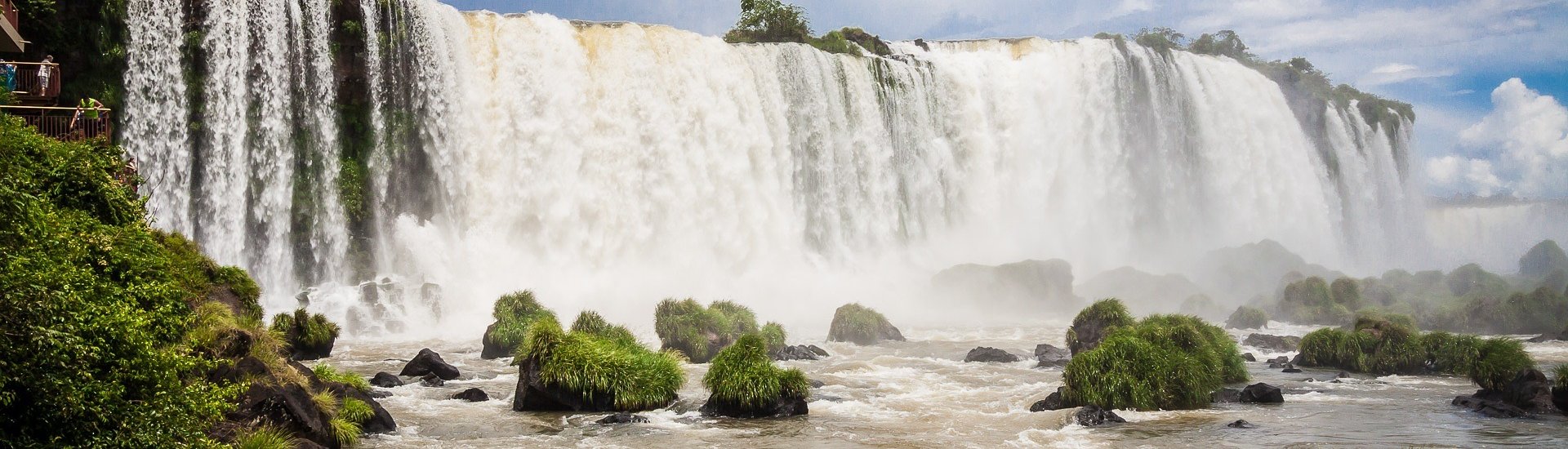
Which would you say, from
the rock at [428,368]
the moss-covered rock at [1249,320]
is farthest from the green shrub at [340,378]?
the moss-covered rock at [1249,320]

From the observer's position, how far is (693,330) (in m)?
23.3

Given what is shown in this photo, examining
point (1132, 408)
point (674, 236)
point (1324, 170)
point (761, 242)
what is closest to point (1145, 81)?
point (1324, 170)

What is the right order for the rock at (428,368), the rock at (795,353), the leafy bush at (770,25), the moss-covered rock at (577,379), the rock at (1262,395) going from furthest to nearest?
the leafy bush at (770,25)
the rock at (795,353)
the rock at (428,368)
the rock at (1262,395)
the moss-covered rock at (577,379)

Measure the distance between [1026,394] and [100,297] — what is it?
13.4m

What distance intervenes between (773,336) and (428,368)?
7438 millimetres

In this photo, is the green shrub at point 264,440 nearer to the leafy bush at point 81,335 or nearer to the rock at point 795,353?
the leafy bush at point 81,335

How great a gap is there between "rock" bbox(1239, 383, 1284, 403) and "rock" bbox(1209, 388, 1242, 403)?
→ 0.10m

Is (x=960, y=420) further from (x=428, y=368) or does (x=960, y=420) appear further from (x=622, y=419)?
(x=428, y=368)

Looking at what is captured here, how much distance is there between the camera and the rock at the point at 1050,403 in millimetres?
16812

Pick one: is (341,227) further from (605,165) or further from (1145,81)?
(1145,81)

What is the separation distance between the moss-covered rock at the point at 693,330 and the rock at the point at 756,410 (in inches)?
272

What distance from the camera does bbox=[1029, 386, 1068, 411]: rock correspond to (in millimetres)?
16812

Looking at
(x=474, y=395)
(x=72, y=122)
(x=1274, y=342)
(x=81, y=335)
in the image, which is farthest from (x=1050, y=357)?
(x=81, y=335)

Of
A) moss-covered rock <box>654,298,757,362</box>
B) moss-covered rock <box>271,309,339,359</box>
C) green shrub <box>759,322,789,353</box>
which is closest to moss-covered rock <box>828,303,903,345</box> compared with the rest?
green shrub <box>759,322,789,353</box>
